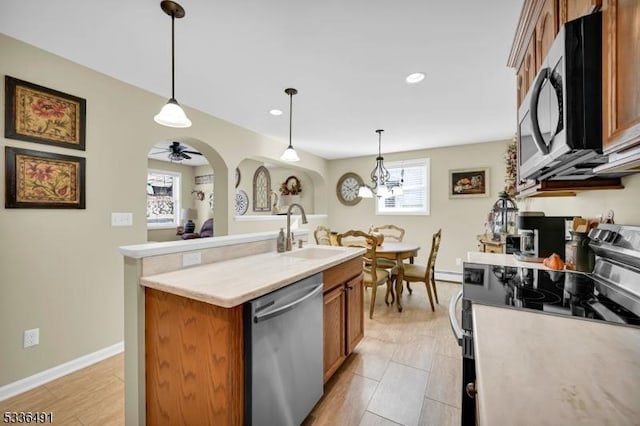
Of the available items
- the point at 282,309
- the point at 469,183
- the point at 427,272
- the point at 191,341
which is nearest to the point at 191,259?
the point at 191,341

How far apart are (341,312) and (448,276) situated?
3.50m

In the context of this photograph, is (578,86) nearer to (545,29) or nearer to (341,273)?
(545,29)

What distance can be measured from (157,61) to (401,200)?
442 centimetres

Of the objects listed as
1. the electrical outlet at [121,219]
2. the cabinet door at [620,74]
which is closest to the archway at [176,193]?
the electrical outlet at [121,219]

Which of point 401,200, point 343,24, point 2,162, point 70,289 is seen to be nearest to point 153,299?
point 70,289

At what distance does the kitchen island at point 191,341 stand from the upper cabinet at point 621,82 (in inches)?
49.8

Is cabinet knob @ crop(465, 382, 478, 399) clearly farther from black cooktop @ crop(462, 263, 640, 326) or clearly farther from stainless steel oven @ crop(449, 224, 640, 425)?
black cooktop @ crop(462, 263, 640, 326)

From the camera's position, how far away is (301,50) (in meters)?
1.94

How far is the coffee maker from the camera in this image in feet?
6.01

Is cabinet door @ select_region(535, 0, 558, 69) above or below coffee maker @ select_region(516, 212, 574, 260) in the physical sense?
above

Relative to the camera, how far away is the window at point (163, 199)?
667 cm

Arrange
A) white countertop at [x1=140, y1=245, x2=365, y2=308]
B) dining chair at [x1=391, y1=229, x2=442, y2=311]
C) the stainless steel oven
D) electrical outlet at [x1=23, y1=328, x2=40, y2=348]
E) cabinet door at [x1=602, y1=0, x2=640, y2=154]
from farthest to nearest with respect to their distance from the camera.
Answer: dining chair at [x1=391, y1=229, x2=442, y2=311]
electrical outlet at [x1=23, y1=328, x2=40, y2=348]
white countertop at [x1=140, y1=245, x2=365, y2=308]
the stainless steel oven
cabinet door at [x1=602, y1=0, x2=640, y2=154]

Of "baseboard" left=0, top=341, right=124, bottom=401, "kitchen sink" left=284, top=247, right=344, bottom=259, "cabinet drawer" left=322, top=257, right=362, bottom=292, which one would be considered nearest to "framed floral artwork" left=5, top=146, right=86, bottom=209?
"baseboard" left=0, top=341, right=124, bottom=401

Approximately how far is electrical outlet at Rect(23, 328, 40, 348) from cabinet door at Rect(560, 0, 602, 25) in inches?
137
